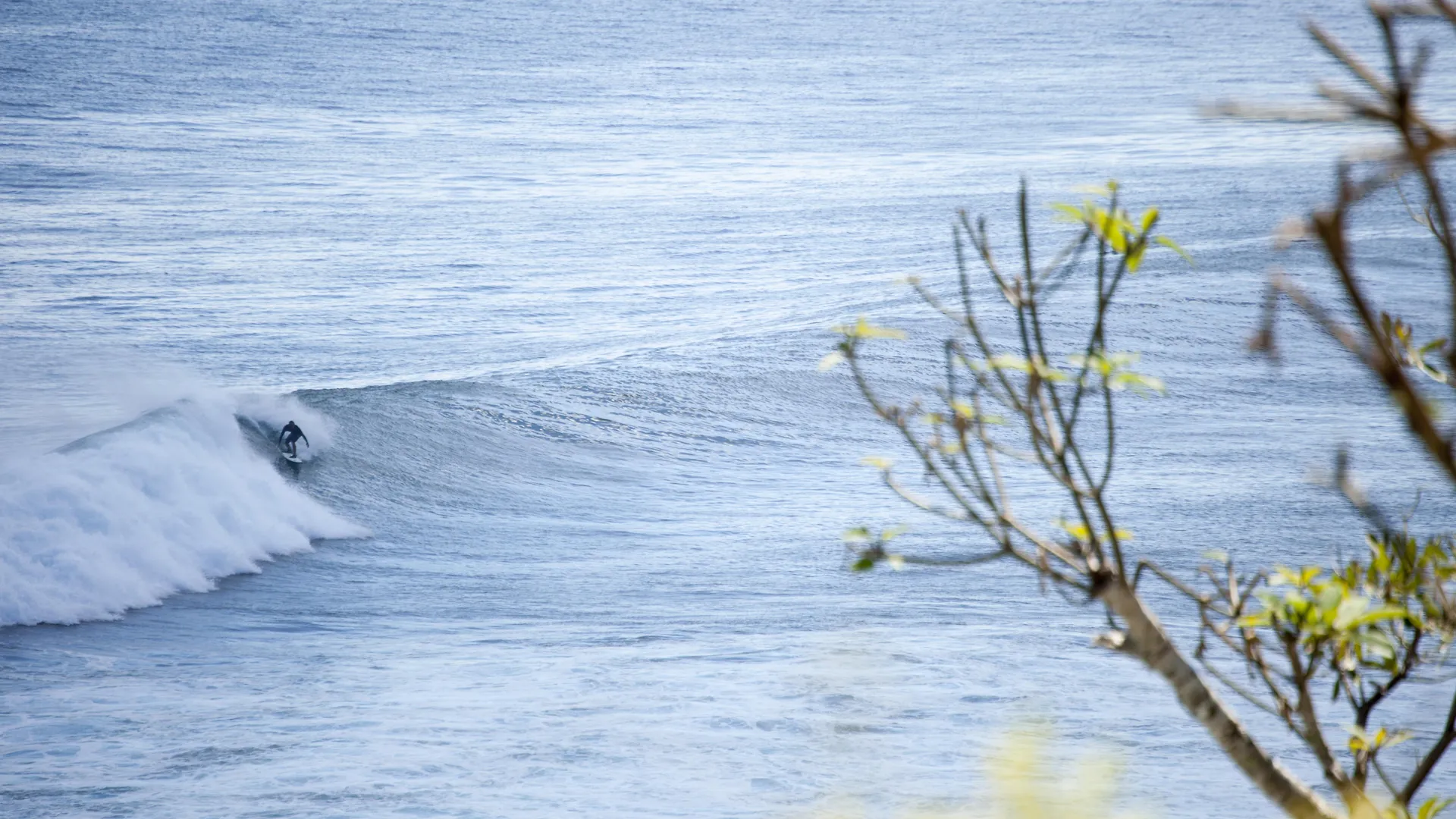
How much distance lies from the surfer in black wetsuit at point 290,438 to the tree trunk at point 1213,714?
1078 cm

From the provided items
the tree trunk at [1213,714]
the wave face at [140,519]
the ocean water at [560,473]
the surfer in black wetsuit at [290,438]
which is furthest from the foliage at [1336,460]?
the surfer in black wetsuit at [290,438]

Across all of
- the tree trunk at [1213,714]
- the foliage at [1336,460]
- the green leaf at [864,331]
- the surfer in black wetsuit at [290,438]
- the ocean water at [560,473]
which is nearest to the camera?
the foliage at [1336,460]

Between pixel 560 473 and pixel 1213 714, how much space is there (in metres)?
10.3

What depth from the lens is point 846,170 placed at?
29.5 m

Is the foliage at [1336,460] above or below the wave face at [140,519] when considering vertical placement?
above

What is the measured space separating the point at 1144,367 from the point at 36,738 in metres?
10.7

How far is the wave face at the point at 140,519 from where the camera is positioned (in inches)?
328

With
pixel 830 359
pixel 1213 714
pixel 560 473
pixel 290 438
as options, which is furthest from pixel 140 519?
pixel 1213 714

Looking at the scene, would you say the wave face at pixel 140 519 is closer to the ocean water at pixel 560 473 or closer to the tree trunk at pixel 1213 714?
the ocean water at pixel 560 473

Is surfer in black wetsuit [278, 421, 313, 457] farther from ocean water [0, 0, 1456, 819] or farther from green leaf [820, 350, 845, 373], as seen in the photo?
green leaf [820, 350, 845, 373]

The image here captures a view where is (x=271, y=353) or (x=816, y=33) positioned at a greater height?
(x=816, y=33)

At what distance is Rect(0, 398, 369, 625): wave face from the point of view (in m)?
8.33

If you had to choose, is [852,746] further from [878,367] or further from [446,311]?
[446,311]

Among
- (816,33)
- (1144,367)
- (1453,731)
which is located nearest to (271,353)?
(1144,367)
